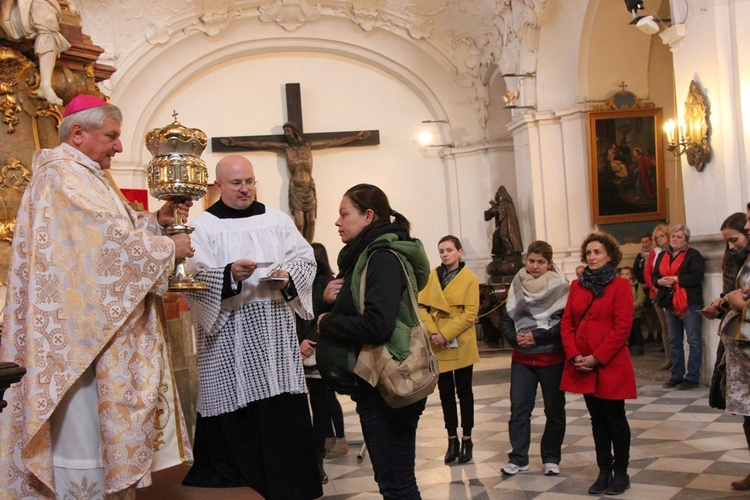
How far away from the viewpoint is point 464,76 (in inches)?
618

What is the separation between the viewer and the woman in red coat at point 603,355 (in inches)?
183

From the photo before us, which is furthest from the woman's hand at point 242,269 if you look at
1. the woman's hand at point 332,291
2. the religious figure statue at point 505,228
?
the religious figure statue at point 505,228

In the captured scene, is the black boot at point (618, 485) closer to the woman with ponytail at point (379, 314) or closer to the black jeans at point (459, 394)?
the black jeans at point (459, 394)

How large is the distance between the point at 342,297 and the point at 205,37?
12870 millimetres

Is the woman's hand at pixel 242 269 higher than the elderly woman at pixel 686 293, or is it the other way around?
the woman's hand at pixel 242 269

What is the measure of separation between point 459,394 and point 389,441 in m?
2.39

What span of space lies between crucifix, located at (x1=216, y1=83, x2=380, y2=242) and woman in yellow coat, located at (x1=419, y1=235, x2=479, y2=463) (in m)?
9.57

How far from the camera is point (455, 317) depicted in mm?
5691

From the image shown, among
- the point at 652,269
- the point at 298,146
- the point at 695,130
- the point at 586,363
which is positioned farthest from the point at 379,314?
the point at 298,146

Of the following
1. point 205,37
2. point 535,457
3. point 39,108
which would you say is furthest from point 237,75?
point 535,457

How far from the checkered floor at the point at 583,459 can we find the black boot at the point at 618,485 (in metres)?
0.05

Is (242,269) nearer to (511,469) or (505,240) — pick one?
(511,469)

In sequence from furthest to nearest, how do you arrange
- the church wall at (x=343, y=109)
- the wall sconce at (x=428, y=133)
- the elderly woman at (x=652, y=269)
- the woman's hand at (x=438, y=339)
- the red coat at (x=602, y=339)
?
1. the wall sconce at (x=428, y=133)
2. the church wall at (x=343, y=109)
3. the elderly woman at (x=652, y=269)
4. the woman's hand at (x=438, y=339)
5. the red coat at (x=602, y=339)

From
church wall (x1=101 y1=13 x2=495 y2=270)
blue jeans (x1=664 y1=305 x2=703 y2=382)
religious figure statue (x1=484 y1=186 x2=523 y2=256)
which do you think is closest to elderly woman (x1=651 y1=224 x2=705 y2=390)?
blue jeans (x1=664 y1=305 x2=703 y2=382)
